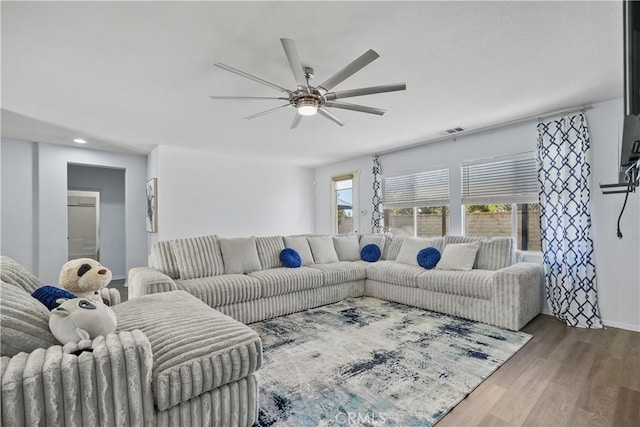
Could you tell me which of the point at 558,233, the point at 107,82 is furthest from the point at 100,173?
the point at 558,233

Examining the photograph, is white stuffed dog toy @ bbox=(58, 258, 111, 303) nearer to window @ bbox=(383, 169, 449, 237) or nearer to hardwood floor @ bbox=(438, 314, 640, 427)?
hardwood floor @ bbox=(438, 314, 640, 427)

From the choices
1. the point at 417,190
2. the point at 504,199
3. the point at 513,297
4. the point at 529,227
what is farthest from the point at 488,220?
the point at 513,297

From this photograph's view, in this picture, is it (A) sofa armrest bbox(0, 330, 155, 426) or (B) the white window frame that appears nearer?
(A) sofa armrest bbox(0, 330, 155, 426)

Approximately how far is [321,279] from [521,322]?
89.5 inches

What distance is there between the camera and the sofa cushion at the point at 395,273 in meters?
3.77

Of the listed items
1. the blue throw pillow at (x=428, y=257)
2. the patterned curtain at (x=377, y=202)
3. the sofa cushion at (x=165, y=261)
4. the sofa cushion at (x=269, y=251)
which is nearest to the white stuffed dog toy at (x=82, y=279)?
the sofa cushion at (x=165, y=261)

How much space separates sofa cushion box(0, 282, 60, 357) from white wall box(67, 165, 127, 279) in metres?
5.99

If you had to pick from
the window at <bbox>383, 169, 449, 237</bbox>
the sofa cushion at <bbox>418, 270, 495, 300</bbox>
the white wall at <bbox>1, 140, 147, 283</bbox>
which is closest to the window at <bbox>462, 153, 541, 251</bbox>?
the window at <bbox>383, 169, 449, 237</bbox>

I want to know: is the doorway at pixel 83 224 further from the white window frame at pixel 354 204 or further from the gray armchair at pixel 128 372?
the gray armchair at pixel 128 372

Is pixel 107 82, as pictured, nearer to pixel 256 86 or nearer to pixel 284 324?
pixel 256 86

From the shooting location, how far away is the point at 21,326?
117 cm

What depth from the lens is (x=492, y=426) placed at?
1613 millimetres

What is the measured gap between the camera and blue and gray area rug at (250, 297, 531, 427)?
1.74 m

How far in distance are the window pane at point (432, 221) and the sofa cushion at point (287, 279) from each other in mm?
2283
